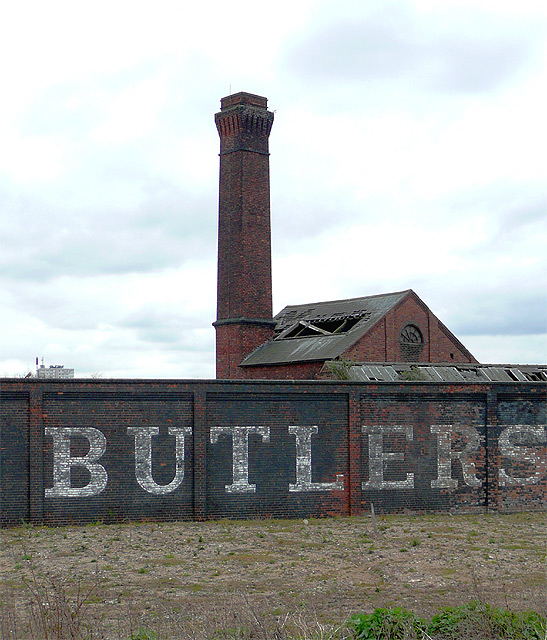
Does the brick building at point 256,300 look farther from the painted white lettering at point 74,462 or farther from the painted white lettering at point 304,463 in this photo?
the painted white lettering at point 74,462

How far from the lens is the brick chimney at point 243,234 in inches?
1400

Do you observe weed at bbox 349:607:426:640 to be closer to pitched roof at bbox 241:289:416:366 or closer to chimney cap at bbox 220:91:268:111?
pitched roof at bbox 241:289:416:366

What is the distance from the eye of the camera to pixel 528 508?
22.4m

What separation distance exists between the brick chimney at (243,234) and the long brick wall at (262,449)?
559 inches

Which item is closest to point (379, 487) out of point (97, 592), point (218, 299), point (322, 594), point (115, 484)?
point (115, 484)

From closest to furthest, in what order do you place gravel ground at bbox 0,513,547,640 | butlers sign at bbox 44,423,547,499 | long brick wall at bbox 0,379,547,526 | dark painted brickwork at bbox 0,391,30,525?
gravel ground at bbox 0,513,547,640, dark painted brickwork at bbox 0,391,30,525, long brick wall at bbox 0,379,547,526, butlers sign at bbox 44,423,547,499

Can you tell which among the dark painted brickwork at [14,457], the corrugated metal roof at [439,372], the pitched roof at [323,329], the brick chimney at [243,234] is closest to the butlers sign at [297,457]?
the dark painted brickwork at [14,457]

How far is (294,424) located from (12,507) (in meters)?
7.20

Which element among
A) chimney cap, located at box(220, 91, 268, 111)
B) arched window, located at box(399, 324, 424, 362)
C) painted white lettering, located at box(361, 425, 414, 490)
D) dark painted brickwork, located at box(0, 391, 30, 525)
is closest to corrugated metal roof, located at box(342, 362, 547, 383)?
painted white lettering, located at box(361, 425, 414, 490)

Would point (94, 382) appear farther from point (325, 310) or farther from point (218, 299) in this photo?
point (325, 310)

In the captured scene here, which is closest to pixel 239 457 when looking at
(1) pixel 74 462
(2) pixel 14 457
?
(1) pixel 74 462

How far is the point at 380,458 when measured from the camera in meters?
21.4

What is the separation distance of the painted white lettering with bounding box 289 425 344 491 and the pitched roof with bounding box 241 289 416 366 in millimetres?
10048

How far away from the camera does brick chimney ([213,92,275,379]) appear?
117 feet
